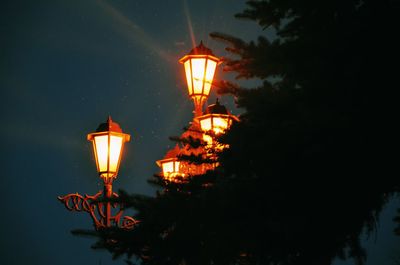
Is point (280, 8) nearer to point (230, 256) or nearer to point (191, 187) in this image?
point (191, 187)

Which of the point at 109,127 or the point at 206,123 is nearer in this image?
the point at 206,123

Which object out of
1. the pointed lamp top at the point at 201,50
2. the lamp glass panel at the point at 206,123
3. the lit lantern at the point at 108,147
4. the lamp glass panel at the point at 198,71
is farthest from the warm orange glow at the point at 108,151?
the pointed lamp top at the point at 201,50

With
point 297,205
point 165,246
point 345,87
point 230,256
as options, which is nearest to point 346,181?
point 297,205

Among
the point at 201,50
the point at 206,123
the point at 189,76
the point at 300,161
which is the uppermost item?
the point at 201,50

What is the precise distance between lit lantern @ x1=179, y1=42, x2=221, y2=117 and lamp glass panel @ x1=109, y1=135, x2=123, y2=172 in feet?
4.82

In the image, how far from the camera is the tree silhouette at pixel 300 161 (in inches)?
152

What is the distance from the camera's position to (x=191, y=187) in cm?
450

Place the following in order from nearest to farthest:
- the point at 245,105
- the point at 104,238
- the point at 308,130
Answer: the point at 308,130 < the point at 245,105 < the point at 104,238

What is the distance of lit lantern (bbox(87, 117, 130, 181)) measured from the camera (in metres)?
9.37

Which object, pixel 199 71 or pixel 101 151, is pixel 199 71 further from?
pixel 101 151

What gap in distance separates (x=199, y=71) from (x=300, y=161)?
17.5 feet

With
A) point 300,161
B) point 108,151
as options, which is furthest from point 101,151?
point 300,161

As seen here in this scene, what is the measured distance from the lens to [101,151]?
9516mm

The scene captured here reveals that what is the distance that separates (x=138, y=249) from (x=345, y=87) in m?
1.92
